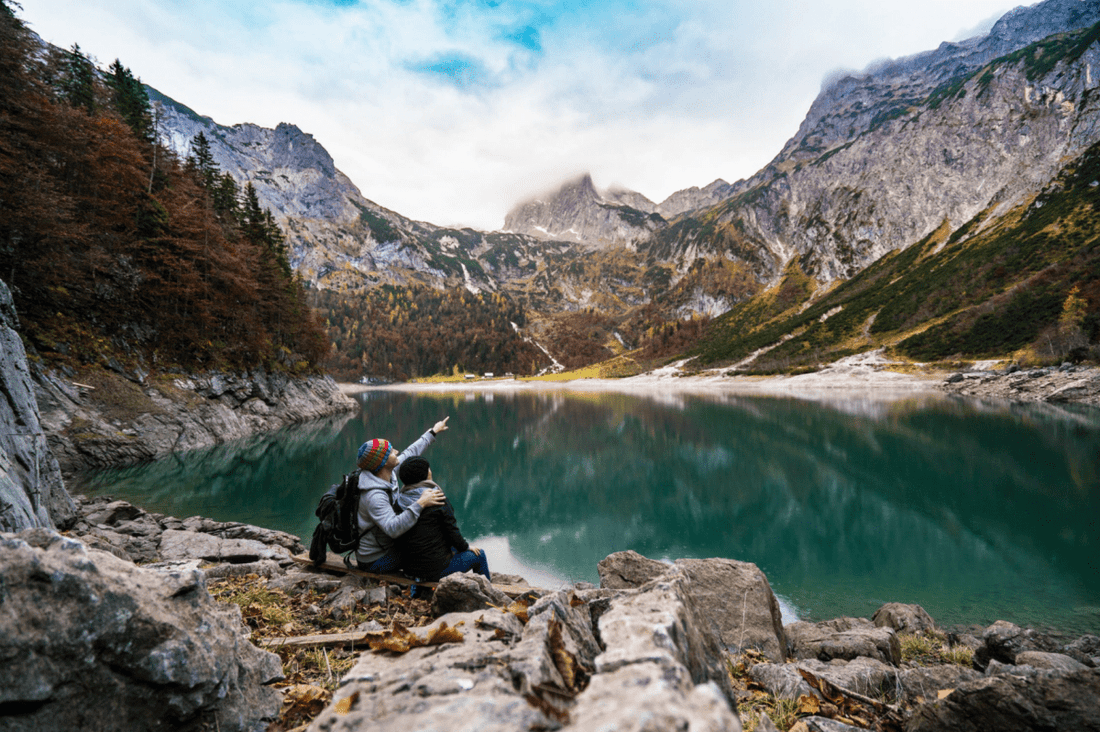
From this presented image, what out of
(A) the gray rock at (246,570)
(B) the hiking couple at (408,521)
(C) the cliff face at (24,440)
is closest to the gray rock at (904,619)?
(B) the hiking couple at (408,521)

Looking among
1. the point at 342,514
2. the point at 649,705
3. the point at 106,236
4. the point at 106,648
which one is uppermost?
the point at 106,236

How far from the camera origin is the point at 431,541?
18.5 feet

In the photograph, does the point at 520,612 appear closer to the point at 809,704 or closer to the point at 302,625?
the point at 809,704

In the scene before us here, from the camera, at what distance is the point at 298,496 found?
1738 centimetres

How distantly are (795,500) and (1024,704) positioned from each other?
16715mm

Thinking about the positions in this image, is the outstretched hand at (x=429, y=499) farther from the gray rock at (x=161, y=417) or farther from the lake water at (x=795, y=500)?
the gray rock at (x=161, y=417)

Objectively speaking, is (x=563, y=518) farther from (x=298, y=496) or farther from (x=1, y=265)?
(x=1, y=265)

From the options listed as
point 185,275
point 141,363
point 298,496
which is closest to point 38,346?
point 141,363

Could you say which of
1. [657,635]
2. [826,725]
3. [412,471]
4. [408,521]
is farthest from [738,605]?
[657,635]

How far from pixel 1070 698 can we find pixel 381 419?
47.2 meters

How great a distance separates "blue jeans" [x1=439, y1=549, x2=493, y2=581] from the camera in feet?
18.9

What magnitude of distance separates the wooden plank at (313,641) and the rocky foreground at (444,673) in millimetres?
19

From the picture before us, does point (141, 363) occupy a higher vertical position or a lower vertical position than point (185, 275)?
lower

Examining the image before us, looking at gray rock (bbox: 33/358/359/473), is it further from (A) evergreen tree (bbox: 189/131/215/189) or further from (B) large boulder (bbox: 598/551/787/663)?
(B) large boulder (bbox: 598/551/787/663)
